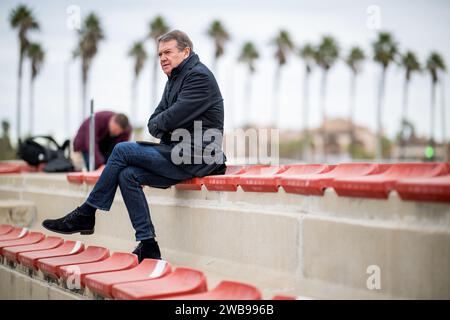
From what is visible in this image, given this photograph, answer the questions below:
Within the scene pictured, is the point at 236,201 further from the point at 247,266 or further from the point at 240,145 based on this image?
the point at 240,145

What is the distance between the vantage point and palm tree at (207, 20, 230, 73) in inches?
2488

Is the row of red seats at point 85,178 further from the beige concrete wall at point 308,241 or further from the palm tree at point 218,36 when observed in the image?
the palm tree at point 218,36

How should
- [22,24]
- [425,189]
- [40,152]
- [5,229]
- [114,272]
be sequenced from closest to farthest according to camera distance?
[425,189] < [114,272] < [5,229] < [40,152] < [22,24]

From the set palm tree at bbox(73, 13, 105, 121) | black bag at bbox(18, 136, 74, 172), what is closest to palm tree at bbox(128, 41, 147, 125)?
palm tree at bbox(73, 13, 105, 121)

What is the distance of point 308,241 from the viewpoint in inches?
135

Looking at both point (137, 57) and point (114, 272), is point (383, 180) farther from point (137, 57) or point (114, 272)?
point (137, 57)

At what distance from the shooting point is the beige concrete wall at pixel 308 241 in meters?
2.81

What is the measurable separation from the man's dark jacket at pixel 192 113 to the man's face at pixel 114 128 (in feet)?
12.2

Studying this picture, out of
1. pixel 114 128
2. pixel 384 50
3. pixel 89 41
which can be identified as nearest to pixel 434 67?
pixel 384 50

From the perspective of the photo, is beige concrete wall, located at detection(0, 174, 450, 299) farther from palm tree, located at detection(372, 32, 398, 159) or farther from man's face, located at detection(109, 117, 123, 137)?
palm tree, located at detection(372, 32, 398, 159)

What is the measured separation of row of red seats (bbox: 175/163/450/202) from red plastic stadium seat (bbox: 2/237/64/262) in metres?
1.24

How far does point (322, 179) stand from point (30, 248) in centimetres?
250
